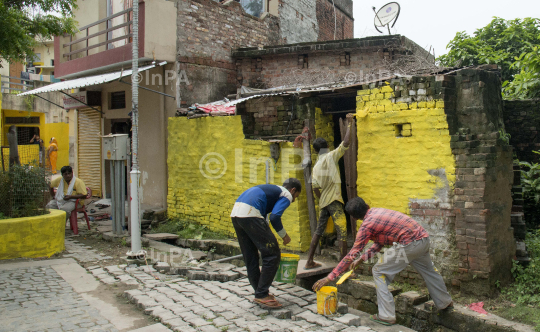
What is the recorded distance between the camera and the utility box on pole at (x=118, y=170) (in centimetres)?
822

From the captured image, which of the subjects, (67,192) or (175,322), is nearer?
(175,322)

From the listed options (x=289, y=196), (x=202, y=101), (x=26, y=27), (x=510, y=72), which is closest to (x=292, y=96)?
(x=289, y=196)

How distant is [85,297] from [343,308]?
127 inches

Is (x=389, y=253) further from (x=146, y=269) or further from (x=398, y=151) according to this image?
(x=146, y=269)

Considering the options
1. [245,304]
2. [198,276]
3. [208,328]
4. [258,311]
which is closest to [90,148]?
[198,276]

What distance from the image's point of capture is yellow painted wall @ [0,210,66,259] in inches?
267

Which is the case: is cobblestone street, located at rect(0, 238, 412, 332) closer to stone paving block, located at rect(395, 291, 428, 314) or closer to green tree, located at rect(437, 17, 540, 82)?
stone paving block, located at rect(395, 291, 428, 314)

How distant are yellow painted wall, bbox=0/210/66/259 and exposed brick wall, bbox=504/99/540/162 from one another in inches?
324

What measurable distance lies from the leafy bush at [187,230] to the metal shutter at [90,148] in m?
4.75

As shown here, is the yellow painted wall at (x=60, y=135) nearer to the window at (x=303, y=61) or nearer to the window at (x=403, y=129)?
the window at (x=303, y=61)

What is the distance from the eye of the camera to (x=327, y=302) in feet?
14.8

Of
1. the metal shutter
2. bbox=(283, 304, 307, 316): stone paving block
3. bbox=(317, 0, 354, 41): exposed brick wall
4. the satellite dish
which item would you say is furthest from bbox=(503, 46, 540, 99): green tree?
the metal shutter

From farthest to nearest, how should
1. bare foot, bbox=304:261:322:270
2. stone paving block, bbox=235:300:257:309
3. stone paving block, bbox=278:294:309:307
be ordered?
bare foot, bbox=304:261:322:270
stone paving block, bbox=278:294:309:307
stone paving block, bbox=235:300:257:309

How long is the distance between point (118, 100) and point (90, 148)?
2123 mm
